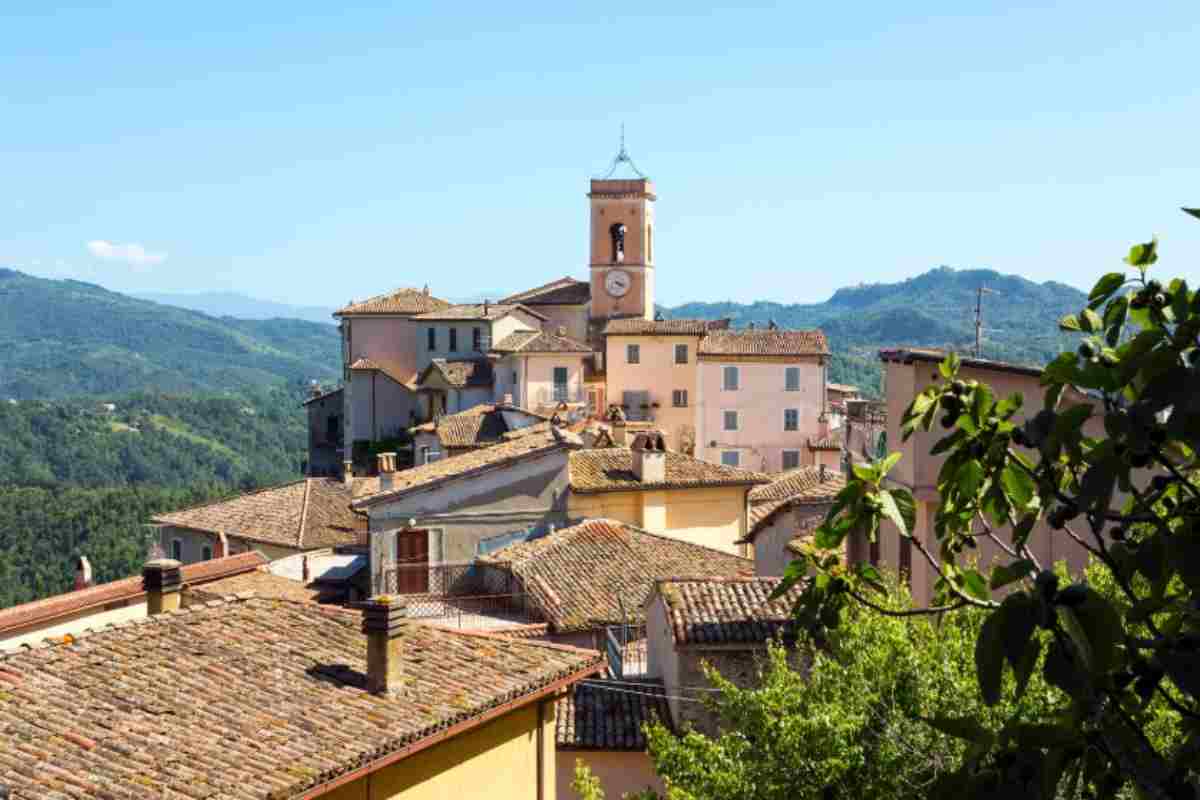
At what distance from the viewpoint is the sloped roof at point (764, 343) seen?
184 feet

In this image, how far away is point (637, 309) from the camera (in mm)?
66500

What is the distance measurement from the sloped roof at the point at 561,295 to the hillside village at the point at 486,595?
10.6 m

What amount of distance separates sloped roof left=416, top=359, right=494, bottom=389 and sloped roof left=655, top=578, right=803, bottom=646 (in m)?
38.0

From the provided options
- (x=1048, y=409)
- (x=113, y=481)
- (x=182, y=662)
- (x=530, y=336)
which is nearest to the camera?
(x=1048, y=409)

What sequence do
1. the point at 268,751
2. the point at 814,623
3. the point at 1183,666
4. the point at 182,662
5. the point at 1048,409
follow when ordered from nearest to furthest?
the point at 1183,666 → the point at 1048,409 → the point at 814,623 → the point at 268,751 → the point at 182,662

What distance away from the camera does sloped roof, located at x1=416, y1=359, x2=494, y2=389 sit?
5464cm

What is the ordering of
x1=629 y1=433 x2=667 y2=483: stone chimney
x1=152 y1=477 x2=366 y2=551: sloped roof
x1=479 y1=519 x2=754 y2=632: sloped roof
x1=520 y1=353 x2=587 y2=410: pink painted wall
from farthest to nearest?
x1=520 y1=353 x2=587 y2=410: pink painted wall
x1=152 y1=477 x2=366 y2=551: sloped roof
x1=629 y1=433 x2=667 y2=483: stone chimney
x1=479 y1=519 x2=754 y2=632: sloped roof

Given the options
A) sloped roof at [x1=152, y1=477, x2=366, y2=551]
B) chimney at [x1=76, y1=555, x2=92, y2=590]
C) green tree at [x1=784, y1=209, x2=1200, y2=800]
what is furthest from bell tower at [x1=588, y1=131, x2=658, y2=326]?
green tree at [x1=784, y1=209, x2=1200, y2=800]

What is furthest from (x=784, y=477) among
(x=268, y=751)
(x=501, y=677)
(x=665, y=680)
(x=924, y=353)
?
(x=268, y=751)

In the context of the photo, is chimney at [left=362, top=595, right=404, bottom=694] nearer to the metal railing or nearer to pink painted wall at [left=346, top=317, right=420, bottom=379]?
the metal railing

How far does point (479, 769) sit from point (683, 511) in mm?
17765

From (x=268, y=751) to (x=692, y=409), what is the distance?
47090 mm

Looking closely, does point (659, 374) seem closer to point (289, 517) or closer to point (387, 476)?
point (289, 517)

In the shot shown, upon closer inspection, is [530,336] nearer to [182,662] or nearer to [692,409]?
[692,409]
